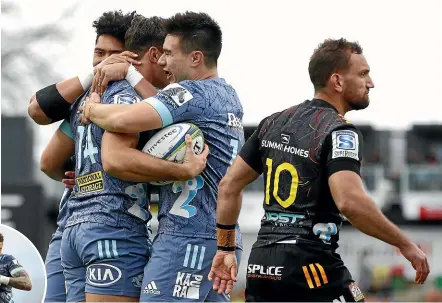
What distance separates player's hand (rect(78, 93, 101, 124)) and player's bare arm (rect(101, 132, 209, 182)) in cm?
25

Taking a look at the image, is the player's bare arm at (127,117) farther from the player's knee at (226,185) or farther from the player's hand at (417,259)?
the player's hand at (417,259)

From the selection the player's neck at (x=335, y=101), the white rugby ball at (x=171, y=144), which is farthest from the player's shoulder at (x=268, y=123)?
the white rugby ball at (x=171, y=144)

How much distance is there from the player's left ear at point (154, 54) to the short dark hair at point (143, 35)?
2 cm

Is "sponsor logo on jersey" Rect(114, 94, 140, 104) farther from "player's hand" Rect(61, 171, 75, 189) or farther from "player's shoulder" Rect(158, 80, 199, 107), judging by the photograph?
"player's hand" Rect(61, 171, 75, 189)

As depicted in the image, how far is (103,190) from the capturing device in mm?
6238

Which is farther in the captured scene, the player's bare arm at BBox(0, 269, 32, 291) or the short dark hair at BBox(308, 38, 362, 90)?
the short dark hair at BBox(308, 38, 362, 90)

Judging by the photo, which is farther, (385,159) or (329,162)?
(385,159)

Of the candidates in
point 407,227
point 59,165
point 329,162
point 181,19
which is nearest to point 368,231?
point 329,162

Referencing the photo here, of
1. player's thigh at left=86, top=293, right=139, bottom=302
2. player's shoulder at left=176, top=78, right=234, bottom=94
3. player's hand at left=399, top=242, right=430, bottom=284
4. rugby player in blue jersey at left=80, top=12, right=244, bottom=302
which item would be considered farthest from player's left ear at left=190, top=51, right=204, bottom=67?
player's hand at left=399, top=242, right=430, bottom=284

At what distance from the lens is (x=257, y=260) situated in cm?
611

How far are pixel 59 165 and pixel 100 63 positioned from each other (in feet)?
2.69

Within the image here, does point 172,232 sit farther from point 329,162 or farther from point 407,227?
point 407,227

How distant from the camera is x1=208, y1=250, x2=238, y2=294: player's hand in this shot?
6.09 metres

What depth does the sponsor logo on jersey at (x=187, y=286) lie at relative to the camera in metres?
6.06
